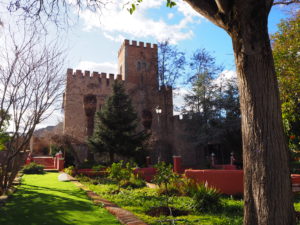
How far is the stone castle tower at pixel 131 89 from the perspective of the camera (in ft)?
84.0

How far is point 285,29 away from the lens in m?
9.68

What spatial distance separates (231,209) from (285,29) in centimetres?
753

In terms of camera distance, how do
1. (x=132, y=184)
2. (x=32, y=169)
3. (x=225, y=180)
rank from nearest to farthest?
1. (x=225, y=180)
2. (x=132, y=184)
3. (x=32, y=169)

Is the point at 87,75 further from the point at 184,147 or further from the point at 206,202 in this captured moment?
the point at 206,202

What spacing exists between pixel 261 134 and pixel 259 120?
159 millimetres

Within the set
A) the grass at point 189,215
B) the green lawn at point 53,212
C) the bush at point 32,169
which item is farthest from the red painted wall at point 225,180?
the bush at point 32,169

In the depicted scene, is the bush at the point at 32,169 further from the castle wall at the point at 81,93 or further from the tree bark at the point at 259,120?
the tree bark at the point at 259,120

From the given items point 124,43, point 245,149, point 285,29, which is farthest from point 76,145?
point 245,149

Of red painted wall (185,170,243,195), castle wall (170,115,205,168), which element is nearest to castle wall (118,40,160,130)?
castle wall (170,115,205,168)

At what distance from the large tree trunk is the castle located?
19.1 m

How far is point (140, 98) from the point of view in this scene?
96.9ft

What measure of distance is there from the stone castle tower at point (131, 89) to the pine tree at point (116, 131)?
16.1 ft

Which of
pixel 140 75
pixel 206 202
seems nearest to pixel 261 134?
pixel 206 202

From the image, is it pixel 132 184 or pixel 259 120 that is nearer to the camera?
pixel 259 120
